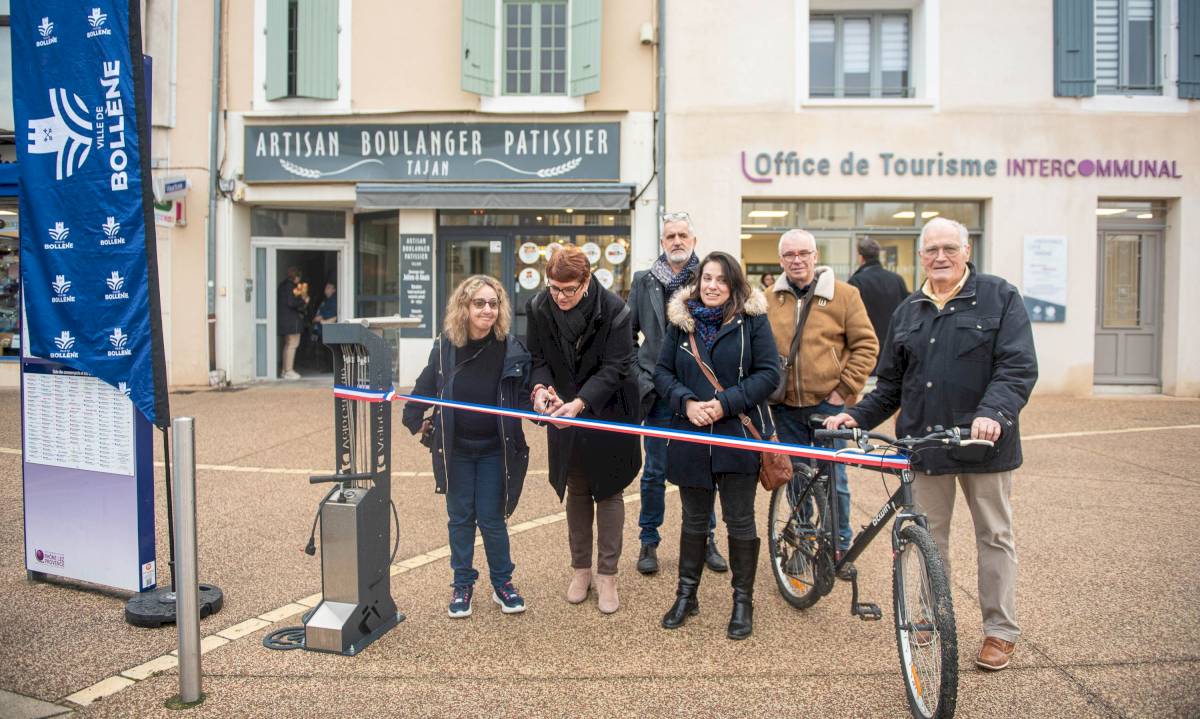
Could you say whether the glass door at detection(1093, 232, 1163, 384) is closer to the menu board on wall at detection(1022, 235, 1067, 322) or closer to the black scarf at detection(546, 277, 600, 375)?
the menu board on wall at detection(1022, 235, 1067, 322)

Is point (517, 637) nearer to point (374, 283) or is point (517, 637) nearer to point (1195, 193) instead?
point (374, 283)

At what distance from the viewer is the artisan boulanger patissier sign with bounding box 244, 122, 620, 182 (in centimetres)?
1246

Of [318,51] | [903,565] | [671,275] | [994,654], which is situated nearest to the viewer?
[903,565]

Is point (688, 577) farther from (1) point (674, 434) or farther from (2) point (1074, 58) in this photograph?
(2) point (1074, 58)

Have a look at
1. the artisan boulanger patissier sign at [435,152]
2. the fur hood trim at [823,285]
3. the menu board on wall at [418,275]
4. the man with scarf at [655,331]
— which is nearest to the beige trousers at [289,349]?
the menu board on wall at [418,275]

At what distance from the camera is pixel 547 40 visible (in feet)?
41.2

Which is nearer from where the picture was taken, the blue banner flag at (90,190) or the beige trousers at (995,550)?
the beige trousers at (995,550)

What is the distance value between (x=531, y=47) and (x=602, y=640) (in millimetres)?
10336

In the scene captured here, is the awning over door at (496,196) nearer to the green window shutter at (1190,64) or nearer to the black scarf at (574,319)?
the green window shutter at (1190,64)

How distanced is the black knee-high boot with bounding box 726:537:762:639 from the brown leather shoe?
37.9 inches

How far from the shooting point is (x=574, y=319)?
4.38 metres

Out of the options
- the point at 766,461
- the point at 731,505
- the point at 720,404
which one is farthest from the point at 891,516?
the point at 720,404

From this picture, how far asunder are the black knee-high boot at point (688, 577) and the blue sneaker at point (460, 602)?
0.94 meters

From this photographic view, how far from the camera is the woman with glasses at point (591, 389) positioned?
437 cm
